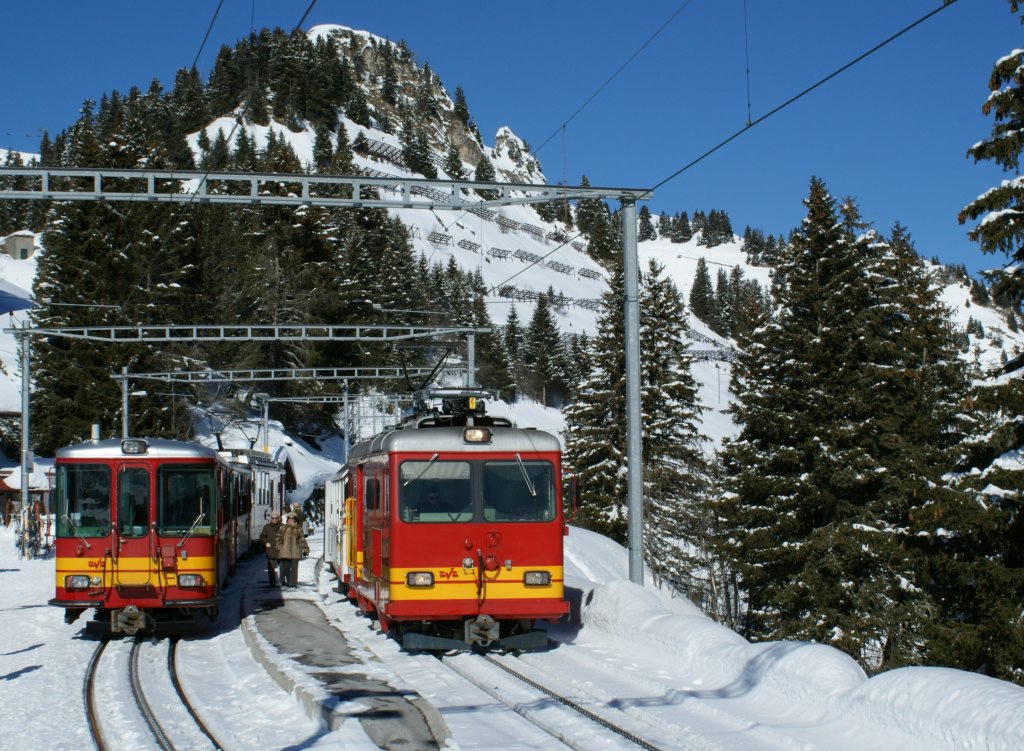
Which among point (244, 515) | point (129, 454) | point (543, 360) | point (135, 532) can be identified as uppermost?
point (543, 360)

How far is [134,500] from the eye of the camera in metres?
15.2

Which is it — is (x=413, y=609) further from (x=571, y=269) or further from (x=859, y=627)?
(x=571, y=269)

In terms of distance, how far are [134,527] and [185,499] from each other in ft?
2.61

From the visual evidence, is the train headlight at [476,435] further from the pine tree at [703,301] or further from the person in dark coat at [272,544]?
the pine tree at [703,301]

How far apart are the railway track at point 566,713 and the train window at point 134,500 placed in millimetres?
5426

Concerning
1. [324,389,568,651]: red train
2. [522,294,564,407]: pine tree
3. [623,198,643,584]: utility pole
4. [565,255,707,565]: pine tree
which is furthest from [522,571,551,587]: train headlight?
[522,294,564,407]: pine tree

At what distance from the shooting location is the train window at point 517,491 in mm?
13484

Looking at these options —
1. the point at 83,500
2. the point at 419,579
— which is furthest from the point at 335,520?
the point at 419,579

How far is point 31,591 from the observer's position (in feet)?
72.3

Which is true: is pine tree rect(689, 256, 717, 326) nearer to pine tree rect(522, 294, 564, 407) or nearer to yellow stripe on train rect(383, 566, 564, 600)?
pine tree rect(522, 294, 564, 407)

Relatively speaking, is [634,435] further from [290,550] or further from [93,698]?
[290,550]

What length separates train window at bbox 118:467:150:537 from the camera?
15141mm

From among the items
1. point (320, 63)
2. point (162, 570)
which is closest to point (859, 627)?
point (162, 570)

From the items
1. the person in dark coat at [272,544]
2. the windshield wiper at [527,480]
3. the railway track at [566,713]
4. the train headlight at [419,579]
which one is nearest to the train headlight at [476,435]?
the windshield wiper at [527,480]
